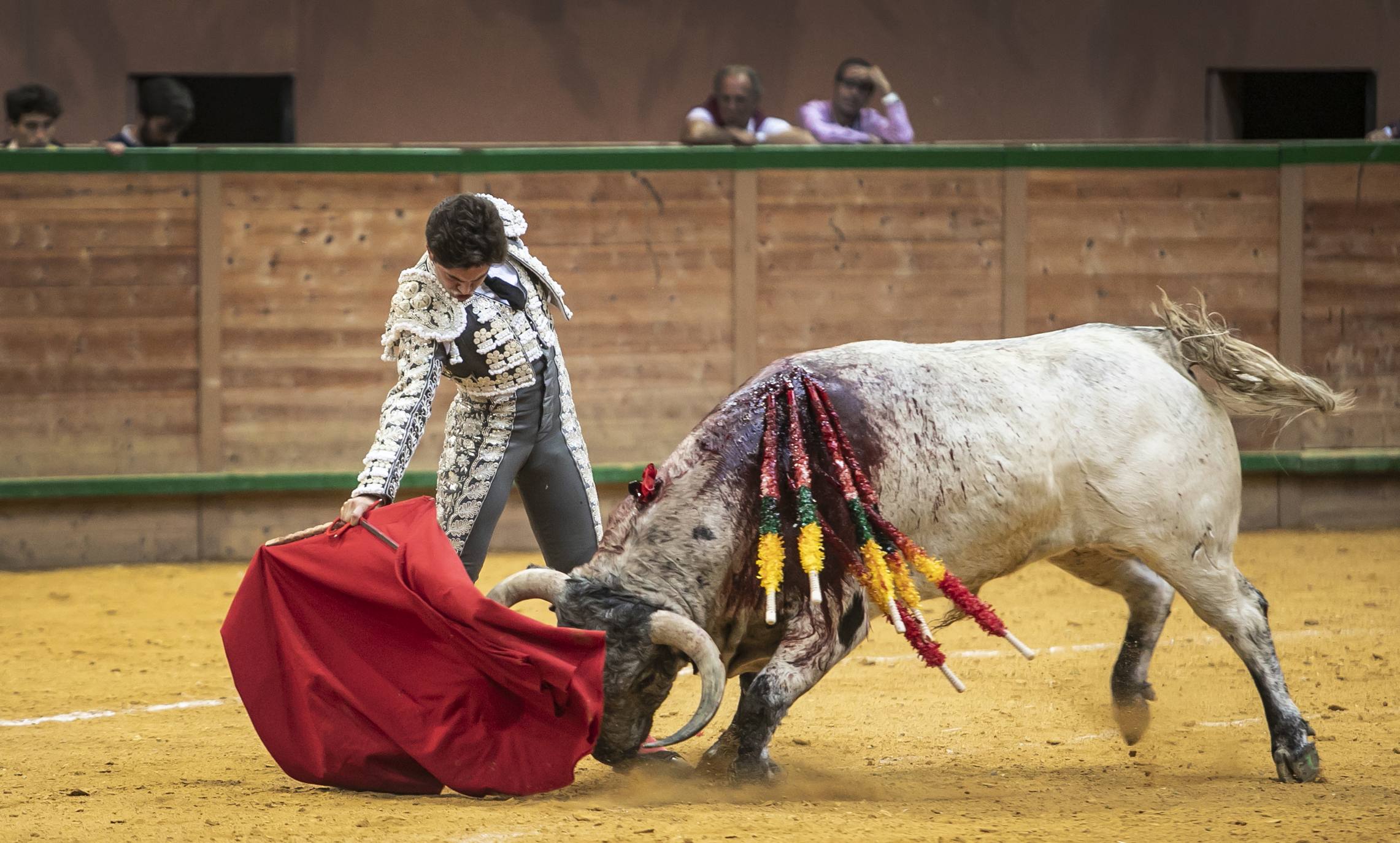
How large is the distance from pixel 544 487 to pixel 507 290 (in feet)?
2.02

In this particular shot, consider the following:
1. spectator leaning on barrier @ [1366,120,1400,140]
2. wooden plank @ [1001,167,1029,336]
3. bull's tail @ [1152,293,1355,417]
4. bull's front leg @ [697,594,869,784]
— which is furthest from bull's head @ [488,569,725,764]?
spectator leaning on barrier @ [1366,120,1400,140]

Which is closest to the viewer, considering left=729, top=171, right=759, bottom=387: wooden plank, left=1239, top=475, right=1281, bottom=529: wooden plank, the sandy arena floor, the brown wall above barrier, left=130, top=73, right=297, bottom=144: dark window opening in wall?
the sandy arena floor

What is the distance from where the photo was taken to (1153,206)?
9141 millimetres

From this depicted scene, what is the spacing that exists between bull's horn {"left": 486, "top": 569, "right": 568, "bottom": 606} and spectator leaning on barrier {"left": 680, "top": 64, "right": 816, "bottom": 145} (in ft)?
16.3

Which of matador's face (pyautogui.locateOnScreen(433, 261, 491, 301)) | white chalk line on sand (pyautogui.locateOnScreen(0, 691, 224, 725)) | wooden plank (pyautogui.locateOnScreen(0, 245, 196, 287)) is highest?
wooden plank (pyautogui.locateOnScreen(0, 245, 196, 287))

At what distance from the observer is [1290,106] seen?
12594 millimetres

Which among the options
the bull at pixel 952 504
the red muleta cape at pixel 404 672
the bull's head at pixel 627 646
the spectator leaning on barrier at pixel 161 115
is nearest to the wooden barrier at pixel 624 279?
the spectator leaning on barrier at pixel 161 115

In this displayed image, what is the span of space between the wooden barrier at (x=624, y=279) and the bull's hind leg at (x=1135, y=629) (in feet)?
12.5

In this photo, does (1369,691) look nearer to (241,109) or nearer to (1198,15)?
(1198,15)

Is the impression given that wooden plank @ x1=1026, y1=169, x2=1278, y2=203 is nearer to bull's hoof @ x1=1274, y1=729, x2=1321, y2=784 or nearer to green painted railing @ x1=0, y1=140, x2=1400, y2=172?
green painted railing @ x1=0, y1=140, x2=1400, y2=172

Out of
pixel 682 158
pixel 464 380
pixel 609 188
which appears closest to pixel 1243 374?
pixel 464 380

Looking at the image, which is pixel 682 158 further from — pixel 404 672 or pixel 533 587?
pixel 404 672

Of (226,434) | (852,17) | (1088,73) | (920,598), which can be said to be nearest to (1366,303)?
(1088,73)

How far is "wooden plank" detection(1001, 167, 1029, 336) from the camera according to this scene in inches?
356
